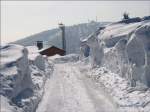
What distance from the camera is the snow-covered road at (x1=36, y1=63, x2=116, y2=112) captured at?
1618 cm

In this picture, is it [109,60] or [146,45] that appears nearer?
[146,45]

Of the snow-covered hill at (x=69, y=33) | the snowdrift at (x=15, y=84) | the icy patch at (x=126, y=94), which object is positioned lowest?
the snow-covered hill at (x=69, y=33)

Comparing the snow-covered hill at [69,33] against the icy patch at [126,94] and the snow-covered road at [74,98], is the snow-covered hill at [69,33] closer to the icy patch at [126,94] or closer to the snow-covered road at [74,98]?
the snow-covered road at [74,98]

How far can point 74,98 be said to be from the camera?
731 inches

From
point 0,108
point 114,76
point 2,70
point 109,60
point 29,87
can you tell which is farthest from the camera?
point 109,60

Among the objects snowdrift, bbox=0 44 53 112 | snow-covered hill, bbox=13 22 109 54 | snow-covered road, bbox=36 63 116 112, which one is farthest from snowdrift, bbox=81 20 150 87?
snow-covered hill, bbox=13 22 109 54

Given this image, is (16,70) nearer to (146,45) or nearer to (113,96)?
(113,96)

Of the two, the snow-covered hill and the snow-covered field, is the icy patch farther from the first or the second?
the snow-covered hill

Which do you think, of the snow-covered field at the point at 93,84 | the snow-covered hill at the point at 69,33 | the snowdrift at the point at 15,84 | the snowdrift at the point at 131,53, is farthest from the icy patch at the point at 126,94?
the snow-covered hill at the point at 69,33

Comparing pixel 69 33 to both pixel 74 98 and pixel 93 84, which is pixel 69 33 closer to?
pixel 93 84

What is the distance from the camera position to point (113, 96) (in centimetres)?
1816

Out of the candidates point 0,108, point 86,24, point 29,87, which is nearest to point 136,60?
point 29,87

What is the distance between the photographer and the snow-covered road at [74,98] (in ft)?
53.1

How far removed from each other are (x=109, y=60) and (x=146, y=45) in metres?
6.95
